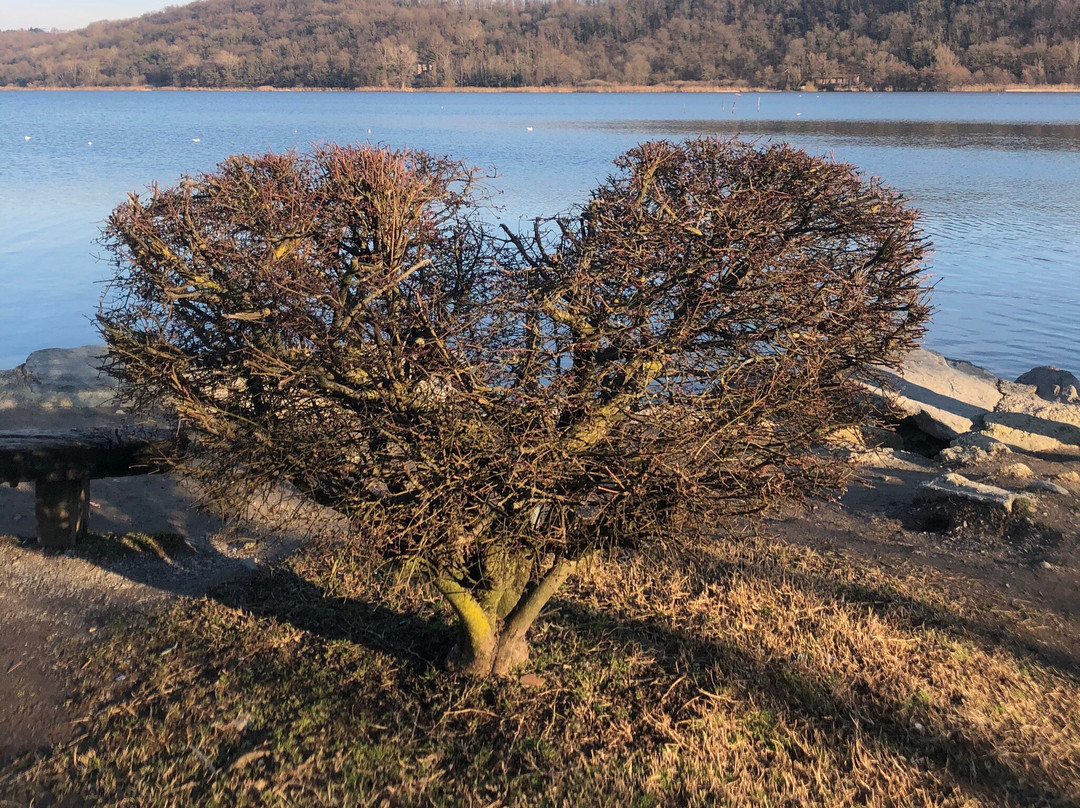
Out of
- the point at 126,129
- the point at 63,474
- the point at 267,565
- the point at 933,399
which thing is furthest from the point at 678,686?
the point at 126,129

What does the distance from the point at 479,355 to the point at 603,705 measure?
8.65 feet

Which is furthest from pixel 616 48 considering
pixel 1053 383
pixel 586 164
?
pixel 1053 383

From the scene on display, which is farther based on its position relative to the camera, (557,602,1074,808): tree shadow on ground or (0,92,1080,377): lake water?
(0,92,1080,377): lake water

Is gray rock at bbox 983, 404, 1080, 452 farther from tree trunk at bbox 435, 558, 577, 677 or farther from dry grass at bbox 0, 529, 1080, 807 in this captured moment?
tree trunk at bbox 435, 558, 577, 677

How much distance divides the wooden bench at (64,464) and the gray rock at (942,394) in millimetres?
9540

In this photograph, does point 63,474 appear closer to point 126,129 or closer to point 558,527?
point 558,527

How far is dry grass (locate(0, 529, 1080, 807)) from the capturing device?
5645mm

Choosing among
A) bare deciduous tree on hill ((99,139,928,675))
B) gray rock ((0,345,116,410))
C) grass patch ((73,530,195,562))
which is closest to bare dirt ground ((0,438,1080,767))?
grass patch ((73,530,195,562))

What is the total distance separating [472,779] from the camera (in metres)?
5.67

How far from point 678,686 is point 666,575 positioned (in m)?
1.92

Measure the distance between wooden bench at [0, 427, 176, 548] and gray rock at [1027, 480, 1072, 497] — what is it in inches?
360

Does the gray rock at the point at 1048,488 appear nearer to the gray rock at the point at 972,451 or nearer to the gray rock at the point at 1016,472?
the gray rock at the point at 1016,472

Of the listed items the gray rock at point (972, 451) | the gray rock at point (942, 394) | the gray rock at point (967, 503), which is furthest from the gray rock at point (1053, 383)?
the gray rock at point (967, 503)

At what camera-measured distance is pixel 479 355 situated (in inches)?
215
